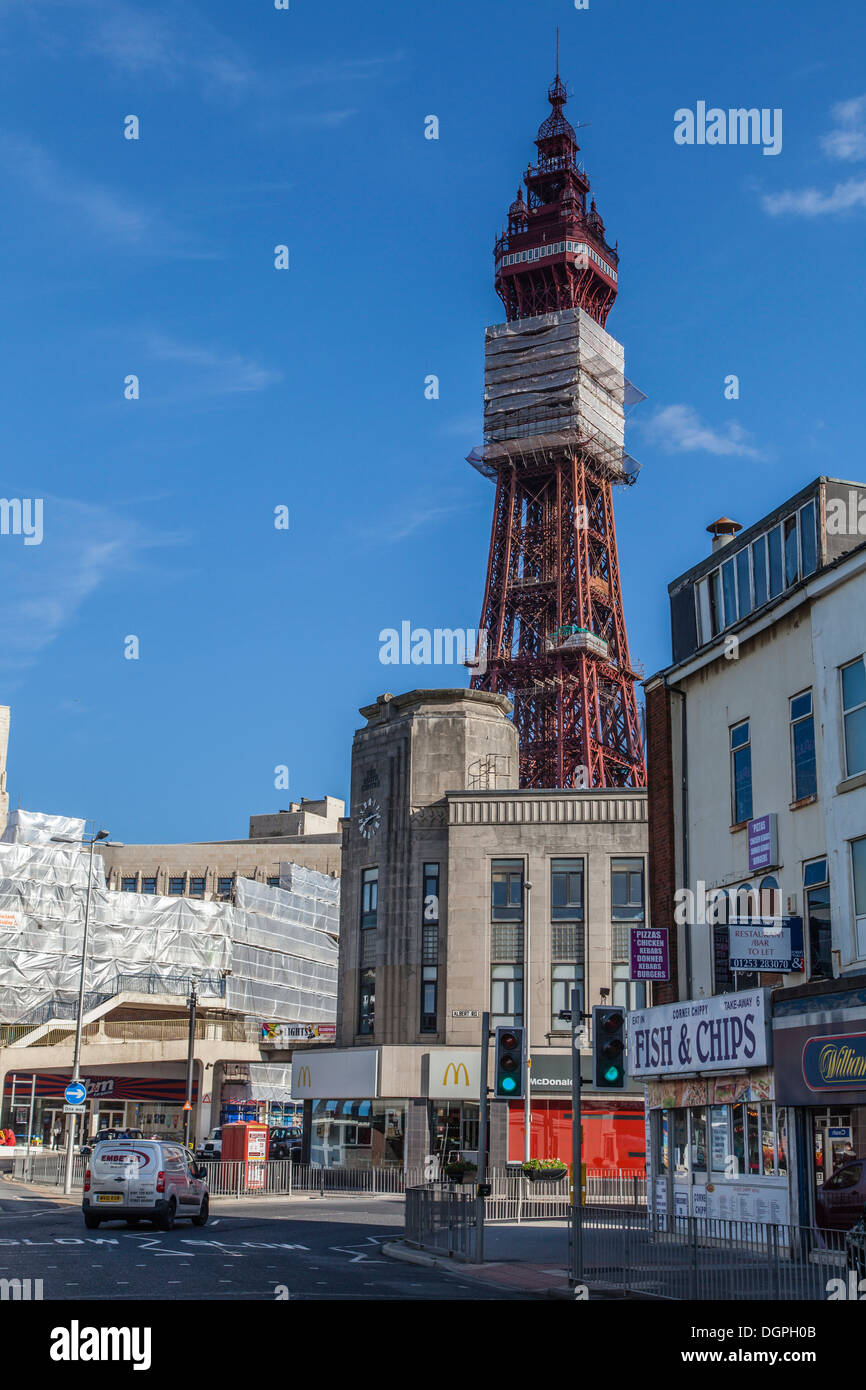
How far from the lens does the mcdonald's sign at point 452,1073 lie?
52250 mm

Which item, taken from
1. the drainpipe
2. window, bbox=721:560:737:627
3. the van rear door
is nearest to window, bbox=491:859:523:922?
the drainpipe

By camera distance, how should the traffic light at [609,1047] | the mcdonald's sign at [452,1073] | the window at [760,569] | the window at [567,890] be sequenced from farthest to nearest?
the window at [567,890], the mcdonald's sign at [452,1073], the window at [760,569], the traffic light at [609,1047]

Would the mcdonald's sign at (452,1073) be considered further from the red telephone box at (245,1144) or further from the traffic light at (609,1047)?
the traffic light at (609,1047)

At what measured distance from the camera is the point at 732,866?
93.7 ft

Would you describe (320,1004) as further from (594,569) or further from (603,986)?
(603,986)

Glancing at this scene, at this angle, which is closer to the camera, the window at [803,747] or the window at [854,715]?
the window at [854,715]

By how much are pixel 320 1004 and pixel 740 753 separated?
3514 inches

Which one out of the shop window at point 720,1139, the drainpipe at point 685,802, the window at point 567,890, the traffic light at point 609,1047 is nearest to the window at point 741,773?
the drainpipe at point 685,802

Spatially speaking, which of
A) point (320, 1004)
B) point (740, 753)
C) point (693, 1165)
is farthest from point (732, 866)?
point (320, 1004)

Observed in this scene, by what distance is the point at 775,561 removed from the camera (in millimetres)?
28859

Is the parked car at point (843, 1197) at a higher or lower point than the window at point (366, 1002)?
lower

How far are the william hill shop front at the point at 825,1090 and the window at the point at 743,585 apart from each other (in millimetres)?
8647

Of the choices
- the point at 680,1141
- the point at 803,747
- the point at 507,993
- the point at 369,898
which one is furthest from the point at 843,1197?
the point at 369,898
